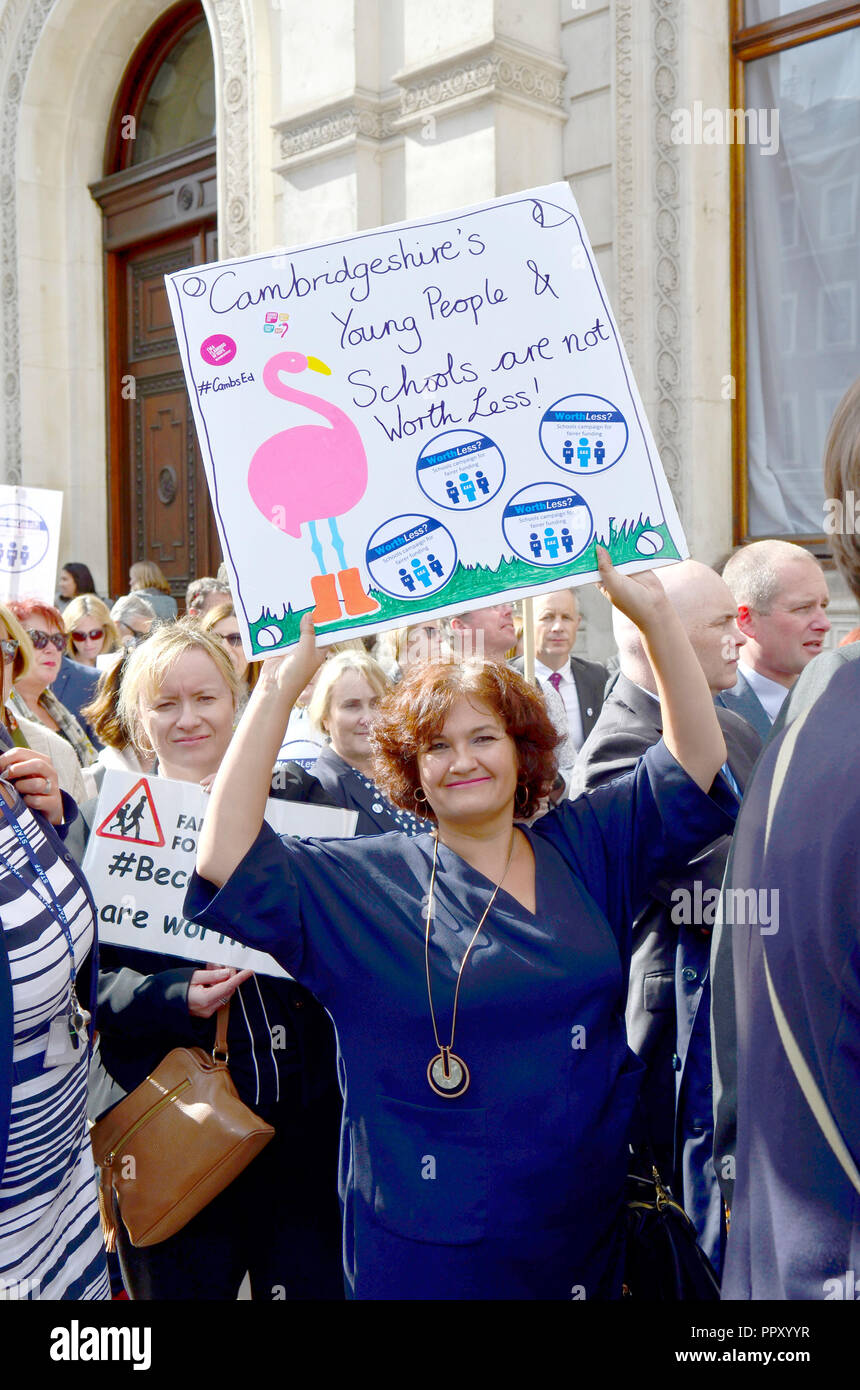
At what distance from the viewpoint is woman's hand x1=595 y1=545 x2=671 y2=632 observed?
209 centimetres

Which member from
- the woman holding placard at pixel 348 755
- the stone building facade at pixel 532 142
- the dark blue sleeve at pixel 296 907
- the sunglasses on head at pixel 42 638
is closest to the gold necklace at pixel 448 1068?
the dark blue sleeve at pixel 296 907

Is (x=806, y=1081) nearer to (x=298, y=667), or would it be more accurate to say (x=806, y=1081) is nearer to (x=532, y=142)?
(x=298, y=667)

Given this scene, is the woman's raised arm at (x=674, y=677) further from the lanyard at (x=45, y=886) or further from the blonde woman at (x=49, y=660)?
the blonde woman at (x=49, y=660)

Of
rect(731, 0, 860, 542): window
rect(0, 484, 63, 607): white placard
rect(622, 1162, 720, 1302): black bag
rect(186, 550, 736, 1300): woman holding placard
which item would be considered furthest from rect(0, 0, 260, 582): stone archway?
rect(622, 1162, 720, 1302): black bag

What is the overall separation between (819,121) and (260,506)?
563 cm

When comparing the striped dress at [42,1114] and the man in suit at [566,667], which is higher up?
the man in suit at [566,667]

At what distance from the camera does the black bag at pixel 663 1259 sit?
1930 millimetres

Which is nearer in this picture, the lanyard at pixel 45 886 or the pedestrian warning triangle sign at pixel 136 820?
the lanyard at pixel 45 886

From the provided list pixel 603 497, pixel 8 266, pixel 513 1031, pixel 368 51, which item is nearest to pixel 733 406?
pixel 368 51

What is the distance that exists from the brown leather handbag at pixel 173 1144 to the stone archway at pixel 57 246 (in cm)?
907

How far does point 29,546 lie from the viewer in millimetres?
5977

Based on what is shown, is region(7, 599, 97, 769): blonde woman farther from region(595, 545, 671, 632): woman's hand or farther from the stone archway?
the stone archway

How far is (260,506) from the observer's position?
2131 mm
